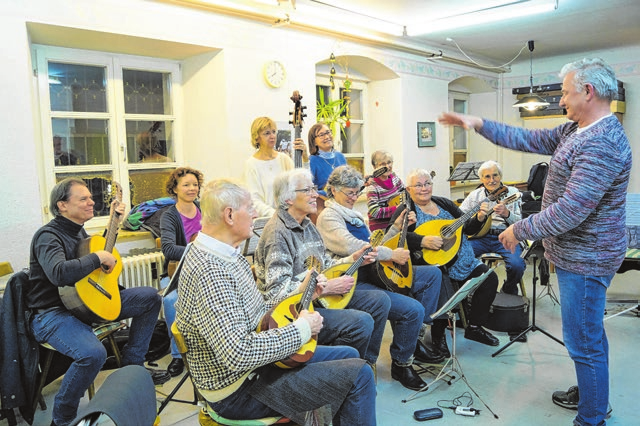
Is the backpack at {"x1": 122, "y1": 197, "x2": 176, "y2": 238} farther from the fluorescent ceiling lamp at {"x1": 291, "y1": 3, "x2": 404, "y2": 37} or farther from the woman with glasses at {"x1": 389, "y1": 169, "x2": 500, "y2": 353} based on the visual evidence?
the fluorescent ceiling lamp at {"x1": 291, "y1": 3, "x2": 404, "y2": 37}

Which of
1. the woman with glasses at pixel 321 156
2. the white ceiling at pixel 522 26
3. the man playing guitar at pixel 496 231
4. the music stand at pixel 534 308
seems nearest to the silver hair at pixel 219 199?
the woman with glasses at pixel 321 156

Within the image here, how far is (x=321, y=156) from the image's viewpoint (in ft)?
13.4

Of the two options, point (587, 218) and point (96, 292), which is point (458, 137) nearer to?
point (587, 218)

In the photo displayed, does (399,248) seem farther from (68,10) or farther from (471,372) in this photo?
(68,10)

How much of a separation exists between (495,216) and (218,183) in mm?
2901

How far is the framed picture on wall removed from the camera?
21.8 ft

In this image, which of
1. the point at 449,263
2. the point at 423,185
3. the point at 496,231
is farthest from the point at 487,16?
the point at 449,263

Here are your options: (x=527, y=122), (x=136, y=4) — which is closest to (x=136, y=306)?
(x=136, y=4)

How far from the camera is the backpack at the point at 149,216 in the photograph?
373 centimetres

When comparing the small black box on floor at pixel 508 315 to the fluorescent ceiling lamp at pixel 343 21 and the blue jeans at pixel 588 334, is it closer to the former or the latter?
the blue jeans at pixel 588 334

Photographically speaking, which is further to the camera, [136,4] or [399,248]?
[136,4]

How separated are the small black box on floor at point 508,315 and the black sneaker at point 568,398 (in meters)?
0.77

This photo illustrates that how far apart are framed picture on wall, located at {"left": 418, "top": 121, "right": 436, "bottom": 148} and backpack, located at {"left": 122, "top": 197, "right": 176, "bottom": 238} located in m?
3.70

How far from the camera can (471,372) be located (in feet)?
10.4
